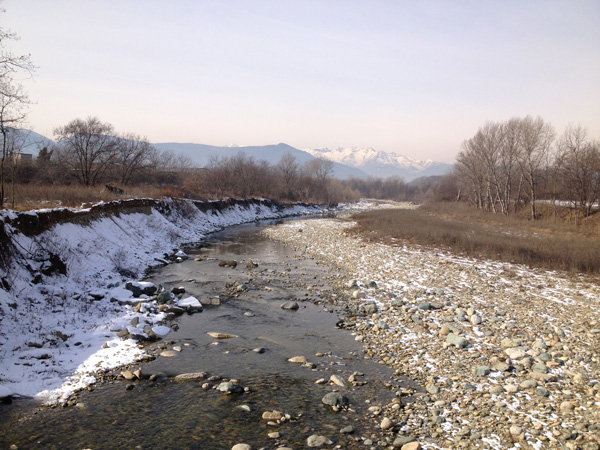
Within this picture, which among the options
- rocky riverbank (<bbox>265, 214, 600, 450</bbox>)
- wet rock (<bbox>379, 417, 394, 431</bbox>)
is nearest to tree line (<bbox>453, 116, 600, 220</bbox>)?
rocky riverbank (<bbox>265, 214, 600, 450</bbox>)

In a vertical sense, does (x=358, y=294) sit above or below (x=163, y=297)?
below

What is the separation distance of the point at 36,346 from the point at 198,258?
13094 mm

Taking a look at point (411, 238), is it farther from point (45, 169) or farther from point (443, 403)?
point (45, 169)

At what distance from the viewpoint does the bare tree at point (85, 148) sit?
36.9 m

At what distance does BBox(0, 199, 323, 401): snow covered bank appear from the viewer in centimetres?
778

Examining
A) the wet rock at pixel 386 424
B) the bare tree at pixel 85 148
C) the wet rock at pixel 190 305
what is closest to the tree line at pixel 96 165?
the bare tree at pixel 85 148

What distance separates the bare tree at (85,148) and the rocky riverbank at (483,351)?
1309 inches

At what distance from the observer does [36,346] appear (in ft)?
27.9

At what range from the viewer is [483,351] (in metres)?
8.99

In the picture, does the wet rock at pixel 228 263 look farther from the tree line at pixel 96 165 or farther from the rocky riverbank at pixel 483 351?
the tree line at pixel 96 165

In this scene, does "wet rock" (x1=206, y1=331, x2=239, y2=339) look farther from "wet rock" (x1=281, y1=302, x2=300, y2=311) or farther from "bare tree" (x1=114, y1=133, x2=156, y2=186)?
"bare tree" (x1=114, y1=133, x2=156, y2=186)

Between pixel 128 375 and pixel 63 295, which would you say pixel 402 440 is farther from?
pixel 63 295

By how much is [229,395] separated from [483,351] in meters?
6.47

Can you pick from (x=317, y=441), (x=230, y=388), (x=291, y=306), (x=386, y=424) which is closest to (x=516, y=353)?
(x=386, y=424)
